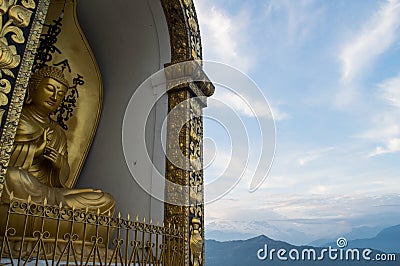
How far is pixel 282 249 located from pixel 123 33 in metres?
2.11

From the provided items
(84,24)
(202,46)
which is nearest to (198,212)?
(202,46)

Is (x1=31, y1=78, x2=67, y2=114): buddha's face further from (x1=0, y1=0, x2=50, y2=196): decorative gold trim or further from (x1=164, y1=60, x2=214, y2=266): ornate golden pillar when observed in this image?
(x1=0, y1=0, x2=50, y2=196): decorative gold trim

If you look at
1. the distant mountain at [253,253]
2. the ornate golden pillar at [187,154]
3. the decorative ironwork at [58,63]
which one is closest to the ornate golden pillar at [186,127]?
the ornate golden pillar at [187,154]

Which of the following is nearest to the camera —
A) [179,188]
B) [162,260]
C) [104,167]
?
[162,260]

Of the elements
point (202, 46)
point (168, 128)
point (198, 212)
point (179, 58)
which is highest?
point (202, 46)

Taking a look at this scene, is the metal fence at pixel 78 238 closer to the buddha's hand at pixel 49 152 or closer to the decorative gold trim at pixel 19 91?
the decorative gold trim at pixel 19 91

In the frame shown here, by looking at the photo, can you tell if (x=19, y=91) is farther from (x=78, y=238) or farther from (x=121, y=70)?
(x=121, y=70)

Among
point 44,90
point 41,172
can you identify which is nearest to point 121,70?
point 44,90

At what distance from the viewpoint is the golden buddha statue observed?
238 centimetres

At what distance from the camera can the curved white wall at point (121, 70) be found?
2.95m

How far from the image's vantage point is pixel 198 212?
2.71m

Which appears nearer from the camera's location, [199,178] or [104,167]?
[199,178]

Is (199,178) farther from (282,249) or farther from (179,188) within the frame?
(282,249)

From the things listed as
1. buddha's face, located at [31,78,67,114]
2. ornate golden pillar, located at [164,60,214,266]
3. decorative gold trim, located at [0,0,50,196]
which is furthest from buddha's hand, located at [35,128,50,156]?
decorative gold trim, located at [0,0,50,196]
